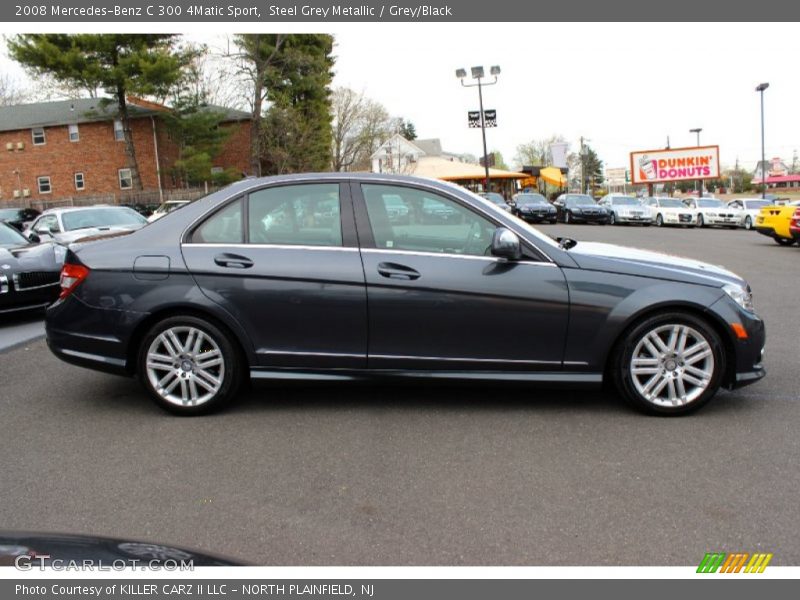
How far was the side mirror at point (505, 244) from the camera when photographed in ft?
14.4

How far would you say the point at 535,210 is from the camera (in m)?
33.3

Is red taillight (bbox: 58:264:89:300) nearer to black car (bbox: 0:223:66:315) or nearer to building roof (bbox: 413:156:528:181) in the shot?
black car (bbox: 0:223:66:315)

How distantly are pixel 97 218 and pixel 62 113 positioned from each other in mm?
37611

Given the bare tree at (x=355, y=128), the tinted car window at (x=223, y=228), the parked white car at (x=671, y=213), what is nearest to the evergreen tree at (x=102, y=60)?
the bare tree at (x=355, y=128)

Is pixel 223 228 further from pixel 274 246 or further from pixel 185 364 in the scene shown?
pixel 185 364

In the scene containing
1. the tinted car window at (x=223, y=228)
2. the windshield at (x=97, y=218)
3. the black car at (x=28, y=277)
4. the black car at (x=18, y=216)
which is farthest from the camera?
the black car at (x=18, y=216)

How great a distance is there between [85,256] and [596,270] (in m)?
3.56

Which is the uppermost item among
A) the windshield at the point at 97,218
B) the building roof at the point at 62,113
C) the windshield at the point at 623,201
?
the building roof at the point at 62,113

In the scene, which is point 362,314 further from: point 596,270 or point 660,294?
point 660,294

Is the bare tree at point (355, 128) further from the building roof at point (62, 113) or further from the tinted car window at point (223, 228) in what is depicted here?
the tinted car window at point (223, 228)

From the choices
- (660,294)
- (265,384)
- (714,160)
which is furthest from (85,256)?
(714,160)

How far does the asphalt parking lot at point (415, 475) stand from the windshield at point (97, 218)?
9.11 meters

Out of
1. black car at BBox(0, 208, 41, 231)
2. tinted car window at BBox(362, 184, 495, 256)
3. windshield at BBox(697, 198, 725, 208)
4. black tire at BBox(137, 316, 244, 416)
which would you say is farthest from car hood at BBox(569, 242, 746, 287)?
windshield at BBox(697, 198, 725, 208)

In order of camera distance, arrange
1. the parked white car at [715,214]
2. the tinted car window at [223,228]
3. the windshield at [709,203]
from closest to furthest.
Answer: the tinted car window at [223,228], the parked white car at [715,214], the windshield at [709,203]
